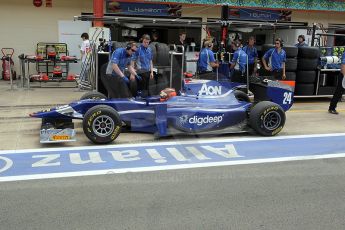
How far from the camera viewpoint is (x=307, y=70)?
39.2 feet

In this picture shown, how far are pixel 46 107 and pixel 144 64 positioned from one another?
3082mm

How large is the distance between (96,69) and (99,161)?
13.7 ft

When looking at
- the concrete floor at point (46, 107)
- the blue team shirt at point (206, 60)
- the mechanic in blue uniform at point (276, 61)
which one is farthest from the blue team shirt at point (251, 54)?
the blue team shirt at point (206, 60)

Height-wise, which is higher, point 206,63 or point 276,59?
point 276,59

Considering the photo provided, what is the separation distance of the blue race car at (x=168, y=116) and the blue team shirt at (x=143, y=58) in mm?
1099

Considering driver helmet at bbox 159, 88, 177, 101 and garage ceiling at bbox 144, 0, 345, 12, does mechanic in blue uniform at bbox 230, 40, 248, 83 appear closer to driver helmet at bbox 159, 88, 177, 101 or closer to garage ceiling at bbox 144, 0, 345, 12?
driver helmet at bbox 159, 88, 177, 101

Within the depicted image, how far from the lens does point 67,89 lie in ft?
45.7

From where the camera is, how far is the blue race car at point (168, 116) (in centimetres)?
682

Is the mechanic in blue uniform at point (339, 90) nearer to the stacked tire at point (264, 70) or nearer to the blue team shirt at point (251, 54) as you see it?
the stacked tire at point (264, 70)

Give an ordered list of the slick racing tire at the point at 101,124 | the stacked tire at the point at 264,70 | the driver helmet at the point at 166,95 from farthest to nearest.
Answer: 1. the stacked tire at the point at 264,70
2. the driver helmet at the point at 166,95
3. the slick racing tire at the point at 101,124

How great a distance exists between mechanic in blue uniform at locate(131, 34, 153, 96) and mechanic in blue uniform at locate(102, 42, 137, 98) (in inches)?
11.4

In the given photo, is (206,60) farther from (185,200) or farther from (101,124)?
(185,200)

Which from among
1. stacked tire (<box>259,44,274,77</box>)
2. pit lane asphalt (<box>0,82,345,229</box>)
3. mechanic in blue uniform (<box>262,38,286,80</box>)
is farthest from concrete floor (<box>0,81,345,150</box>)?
pit lane asphalt (<box>0,82,345,229</box>)

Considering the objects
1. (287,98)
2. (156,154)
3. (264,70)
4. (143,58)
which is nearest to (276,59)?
(264,70)
